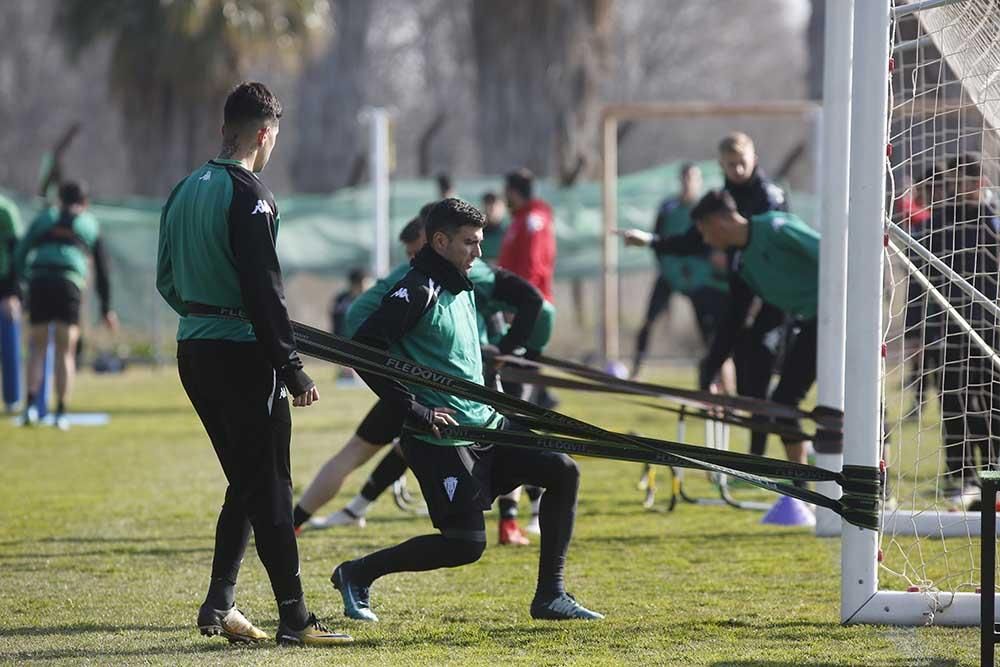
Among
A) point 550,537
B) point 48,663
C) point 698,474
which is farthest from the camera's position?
point 698,474

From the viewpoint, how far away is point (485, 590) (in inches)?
274

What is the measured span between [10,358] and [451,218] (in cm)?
1007

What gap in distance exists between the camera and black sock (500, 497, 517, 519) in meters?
8.19

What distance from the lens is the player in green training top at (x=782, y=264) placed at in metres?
8.64

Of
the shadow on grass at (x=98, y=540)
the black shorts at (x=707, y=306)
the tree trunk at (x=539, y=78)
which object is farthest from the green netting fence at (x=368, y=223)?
the shadow on grass at (x=98, y=540)

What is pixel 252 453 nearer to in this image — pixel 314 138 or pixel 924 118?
pixel 924 118

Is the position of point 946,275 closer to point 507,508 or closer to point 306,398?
point 507,508

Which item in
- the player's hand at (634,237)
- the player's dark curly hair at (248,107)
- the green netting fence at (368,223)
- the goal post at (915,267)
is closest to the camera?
the player's dark curly hair at (248,107)

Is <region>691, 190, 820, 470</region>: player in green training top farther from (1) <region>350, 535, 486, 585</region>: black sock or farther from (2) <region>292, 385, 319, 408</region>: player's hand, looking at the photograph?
(2) <region>292, 385, 319, 408</region>: player's hand

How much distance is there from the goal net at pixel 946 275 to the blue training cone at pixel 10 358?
8619 mm

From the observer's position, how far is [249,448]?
5598 mm

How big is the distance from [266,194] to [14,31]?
38.4 meters

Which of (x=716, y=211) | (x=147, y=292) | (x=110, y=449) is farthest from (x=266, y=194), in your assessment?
(x=147, y=292)

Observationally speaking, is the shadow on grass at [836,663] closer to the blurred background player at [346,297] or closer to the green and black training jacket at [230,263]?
the green and black training jacket at [230,263]
